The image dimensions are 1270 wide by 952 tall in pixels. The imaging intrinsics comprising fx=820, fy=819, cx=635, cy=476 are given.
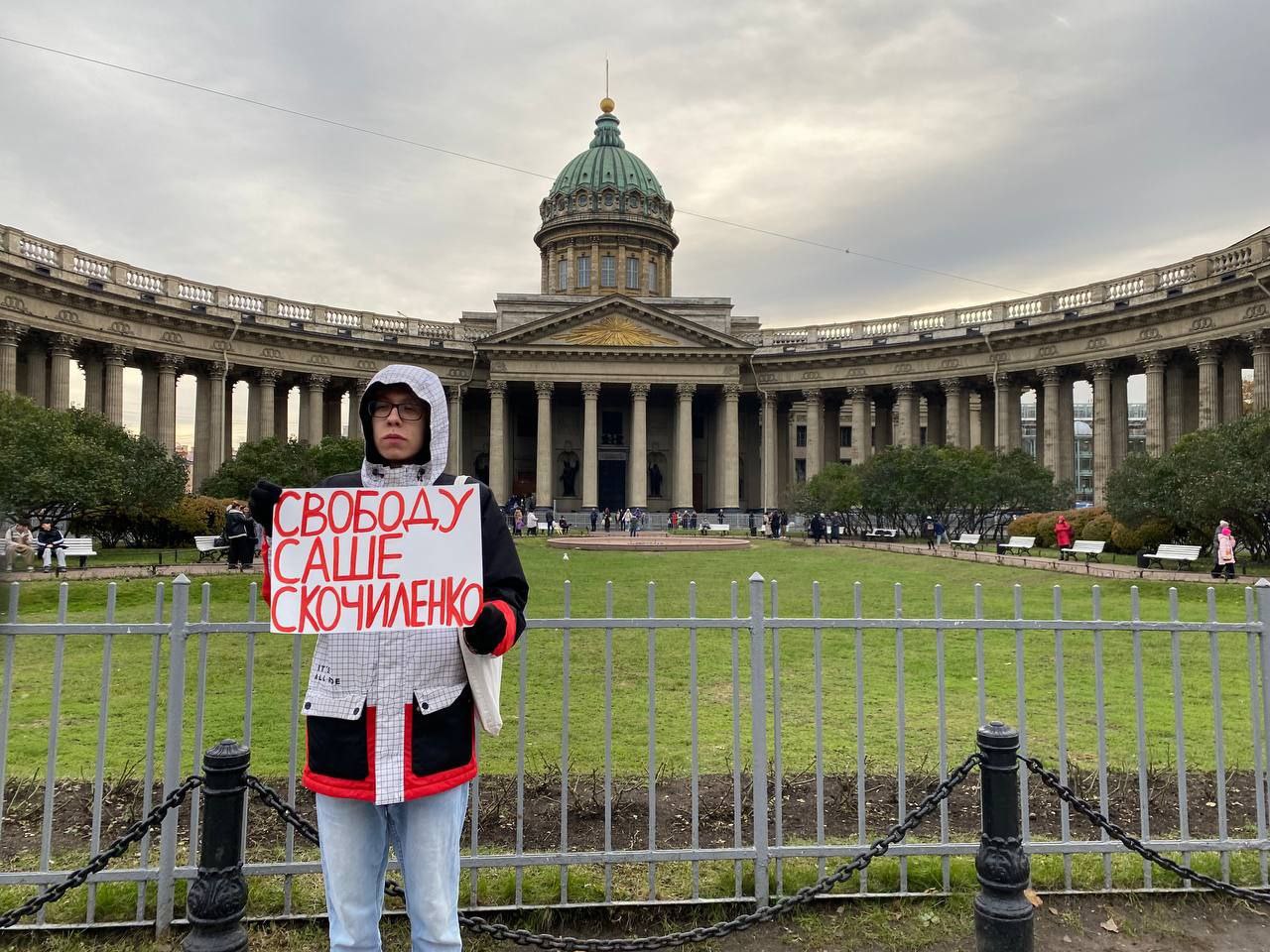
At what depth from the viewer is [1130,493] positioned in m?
24.9

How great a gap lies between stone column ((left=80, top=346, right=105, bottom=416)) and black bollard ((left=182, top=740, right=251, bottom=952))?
47224 mm

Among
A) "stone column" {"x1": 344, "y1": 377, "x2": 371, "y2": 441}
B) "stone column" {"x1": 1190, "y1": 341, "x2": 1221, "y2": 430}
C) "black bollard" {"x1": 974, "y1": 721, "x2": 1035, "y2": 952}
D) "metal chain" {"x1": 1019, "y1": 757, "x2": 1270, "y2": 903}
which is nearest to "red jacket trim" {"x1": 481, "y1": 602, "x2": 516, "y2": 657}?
"black bollard" {"x1": 974, "y1": 721, "x2": 1035, "y2": 952}

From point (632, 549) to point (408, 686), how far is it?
104 ft

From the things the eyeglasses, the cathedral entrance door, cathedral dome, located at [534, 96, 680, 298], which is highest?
cathedral dome, located at [534, 96, 680, 298]

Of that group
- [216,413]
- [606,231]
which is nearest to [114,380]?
[216,413]

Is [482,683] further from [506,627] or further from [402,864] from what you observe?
[402,864]

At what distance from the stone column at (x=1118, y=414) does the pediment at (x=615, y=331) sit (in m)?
22.7

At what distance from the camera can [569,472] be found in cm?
6312

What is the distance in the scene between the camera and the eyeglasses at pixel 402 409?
325 cm

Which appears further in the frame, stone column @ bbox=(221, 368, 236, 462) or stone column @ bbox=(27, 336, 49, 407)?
stone column @ bbox=(221, 368, 236, 462)

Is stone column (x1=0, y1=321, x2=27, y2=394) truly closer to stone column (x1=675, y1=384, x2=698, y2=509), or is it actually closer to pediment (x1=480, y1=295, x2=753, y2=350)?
pediment (x1=480, y1=295, x2=753, y2=350)

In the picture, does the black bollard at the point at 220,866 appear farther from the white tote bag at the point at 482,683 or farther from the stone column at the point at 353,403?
the stone column at the point at 353,403

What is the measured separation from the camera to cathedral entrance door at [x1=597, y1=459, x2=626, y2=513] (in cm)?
6456

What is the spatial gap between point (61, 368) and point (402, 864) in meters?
45.6
